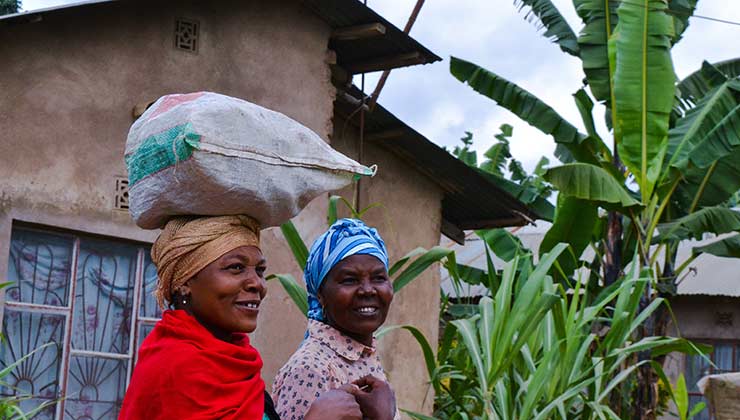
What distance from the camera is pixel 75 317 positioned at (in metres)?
6.00

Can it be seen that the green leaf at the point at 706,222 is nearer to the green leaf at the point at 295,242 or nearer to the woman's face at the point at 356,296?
the green leaf at the point at 295,242

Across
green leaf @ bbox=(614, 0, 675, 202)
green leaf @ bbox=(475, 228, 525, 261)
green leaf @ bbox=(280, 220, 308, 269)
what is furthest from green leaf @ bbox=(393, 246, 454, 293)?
green leaf @ bbox=(475, 228, 525, 261)

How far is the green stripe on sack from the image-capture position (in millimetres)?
2137

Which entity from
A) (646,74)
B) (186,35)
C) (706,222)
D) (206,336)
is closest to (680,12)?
(646,74)

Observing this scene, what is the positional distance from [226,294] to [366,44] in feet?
17.1

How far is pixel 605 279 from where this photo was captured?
9.46m

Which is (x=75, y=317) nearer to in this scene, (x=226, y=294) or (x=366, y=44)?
(x=366, y=44)

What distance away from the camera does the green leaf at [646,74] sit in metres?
8.52

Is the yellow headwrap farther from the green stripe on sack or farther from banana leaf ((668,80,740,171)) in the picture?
banana leaf ((668,80,740,171))

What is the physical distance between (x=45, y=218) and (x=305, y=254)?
185 cm

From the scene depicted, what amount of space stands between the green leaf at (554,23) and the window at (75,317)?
495cm

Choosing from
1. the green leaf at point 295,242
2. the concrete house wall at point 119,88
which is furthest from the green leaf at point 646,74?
the green leaf at point 295,242

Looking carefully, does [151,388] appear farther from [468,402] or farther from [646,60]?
[646,60]

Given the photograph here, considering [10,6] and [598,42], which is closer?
[598,42]
